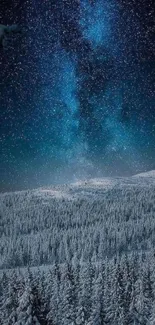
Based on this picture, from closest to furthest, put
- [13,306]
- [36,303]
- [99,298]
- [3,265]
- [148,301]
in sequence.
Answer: [36,303] → [13,306] → [99,298] → [148,301] → [3,265]

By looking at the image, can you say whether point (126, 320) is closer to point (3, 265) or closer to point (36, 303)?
point (36, 303)

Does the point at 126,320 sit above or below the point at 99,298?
below

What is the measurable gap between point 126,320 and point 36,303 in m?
31.0

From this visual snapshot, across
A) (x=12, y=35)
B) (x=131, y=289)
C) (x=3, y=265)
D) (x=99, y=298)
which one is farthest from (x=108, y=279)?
(x=3, y=265)

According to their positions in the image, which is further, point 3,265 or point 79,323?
Answer: point 3,265

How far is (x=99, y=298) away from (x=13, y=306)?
52.0 ft

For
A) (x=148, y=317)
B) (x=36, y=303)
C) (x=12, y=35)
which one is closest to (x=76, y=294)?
(x=148, y=317)

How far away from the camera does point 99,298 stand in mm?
66062

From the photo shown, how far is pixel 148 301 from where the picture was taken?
73688mm

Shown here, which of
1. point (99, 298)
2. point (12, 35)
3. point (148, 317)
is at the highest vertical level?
point (12, 35)

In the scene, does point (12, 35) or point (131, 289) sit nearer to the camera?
point (12, 35)

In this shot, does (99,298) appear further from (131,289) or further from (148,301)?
(131,289)


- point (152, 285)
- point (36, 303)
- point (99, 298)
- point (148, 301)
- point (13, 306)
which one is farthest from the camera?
point (152, 285)

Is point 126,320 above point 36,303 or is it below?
below
